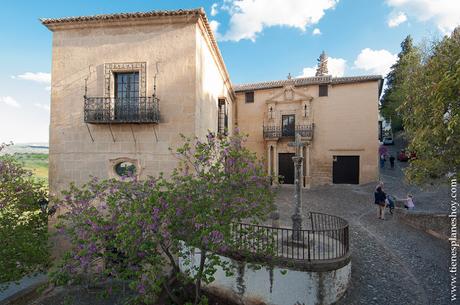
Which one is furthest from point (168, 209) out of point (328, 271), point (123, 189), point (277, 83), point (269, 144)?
point (277, 83)

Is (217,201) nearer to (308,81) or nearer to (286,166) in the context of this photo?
(286,166)

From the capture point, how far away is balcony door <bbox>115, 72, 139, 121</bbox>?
345 inches

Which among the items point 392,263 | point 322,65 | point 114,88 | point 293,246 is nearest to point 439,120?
point 392,263

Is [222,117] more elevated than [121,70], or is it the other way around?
[121,70]

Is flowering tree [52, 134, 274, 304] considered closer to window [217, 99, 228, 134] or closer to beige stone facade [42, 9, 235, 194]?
beige stone facade [42, 9, 235, 194]

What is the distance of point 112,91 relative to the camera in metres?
8.95

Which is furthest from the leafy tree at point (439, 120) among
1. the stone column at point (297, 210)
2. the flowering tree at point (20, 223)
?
the flowering tree at point (20, 223)

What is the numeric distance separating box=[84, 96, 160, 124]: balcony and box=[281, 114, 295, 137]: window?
11483 millimetres

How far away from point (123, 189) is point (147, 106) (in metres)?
4.44

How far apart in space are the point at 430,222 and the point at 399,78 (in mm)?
21937

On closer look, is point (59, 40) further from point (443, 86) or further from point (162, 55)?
point (443, 86)

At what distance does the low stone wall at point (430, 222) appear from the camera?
861 centimetres

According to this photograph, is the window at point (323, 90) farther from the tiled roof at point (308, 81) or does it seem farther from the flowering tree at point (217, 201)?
the flowering tree at point (217, 201)

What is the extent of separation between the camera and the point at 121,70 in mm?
8914
